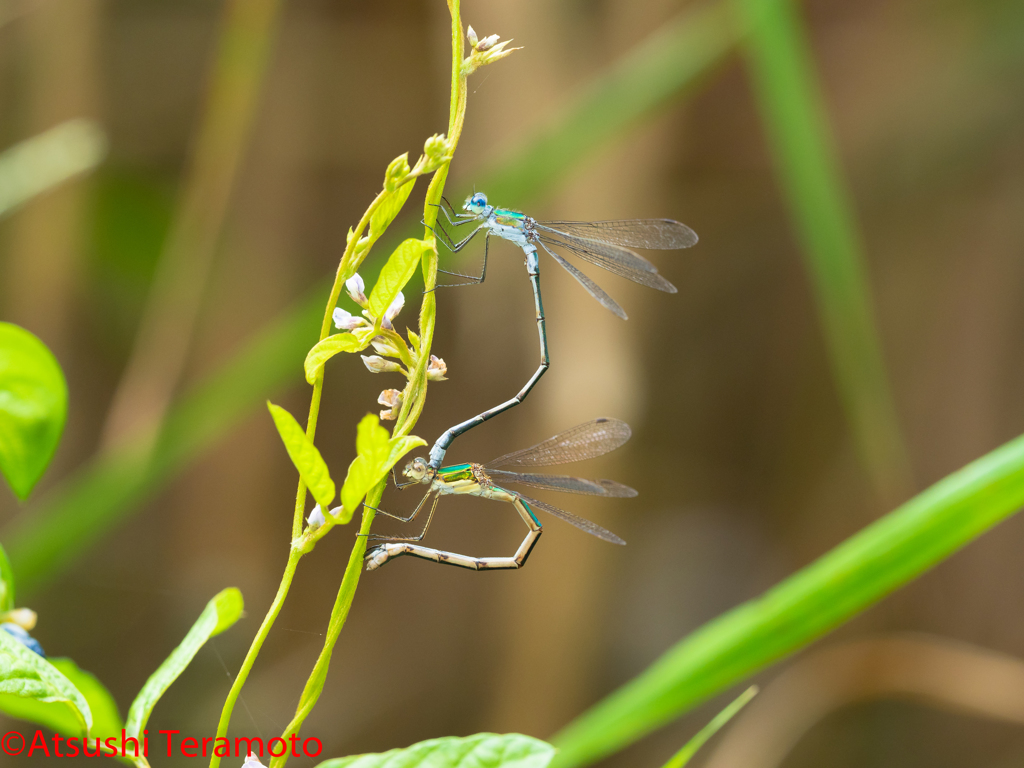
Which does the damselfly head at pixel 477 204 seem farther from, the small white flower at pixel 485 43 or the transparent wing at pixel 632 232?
the small white flower at pixel 485 43

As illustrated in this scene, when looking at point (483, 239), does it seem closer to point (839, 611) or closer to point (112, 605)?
point (839, 611)

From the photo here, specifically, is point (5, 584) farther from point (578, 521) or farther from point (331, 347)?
point (578, 521)

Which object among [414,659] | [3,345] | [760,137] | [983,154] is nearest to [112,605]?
[414,659]

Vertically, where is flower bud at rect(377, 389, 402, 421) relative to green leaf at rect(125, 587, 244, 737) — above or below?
above

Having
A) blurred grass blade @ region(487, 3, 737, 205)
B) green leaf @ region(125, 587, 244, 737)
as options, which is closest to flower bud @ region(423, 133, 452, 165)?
green leaf @ region(125, 587, 244, 737)

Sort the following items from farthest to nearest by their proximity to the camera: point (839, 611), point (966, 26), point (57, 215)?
point (966, 26) → point (57, 215) → point (839, 611)

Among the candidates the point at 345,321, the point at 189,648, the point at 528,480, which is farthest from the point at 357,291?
the point at 528,480

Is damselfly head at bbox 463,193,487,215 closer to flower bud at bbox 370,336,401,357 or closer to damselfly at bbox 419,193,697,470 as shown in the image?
damselfly at bbox 419,193,697,470
